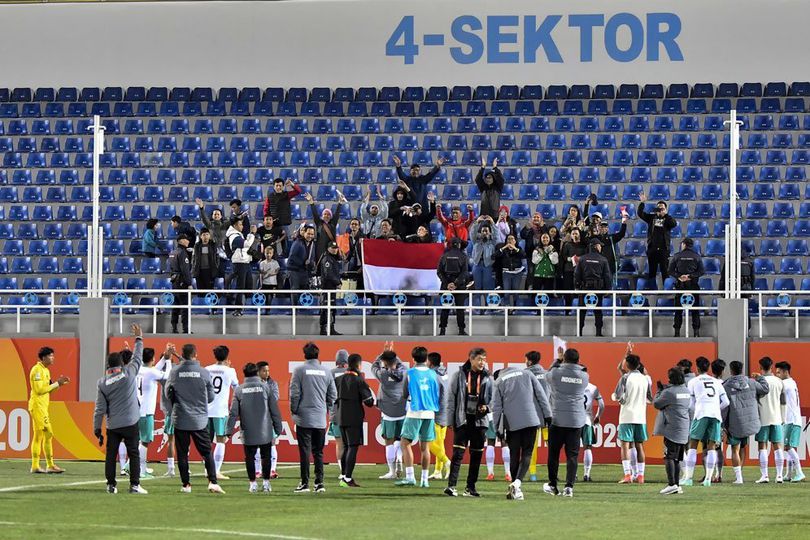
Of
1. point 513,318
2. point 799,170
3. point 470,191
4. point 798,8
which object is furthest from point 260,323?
point 798,8

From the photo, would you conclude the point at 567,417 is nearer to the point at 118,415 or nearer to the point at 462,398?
the point at 462,398

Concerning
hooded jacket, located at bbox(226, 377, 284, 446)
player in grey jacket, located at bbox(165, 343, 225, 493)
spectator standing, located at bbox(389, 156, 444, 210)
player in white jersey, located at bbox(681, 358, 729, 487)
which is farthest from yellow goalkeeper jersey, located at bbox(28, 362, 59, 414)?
player in white jersey, located at bbox(681, 358, 729, 487)

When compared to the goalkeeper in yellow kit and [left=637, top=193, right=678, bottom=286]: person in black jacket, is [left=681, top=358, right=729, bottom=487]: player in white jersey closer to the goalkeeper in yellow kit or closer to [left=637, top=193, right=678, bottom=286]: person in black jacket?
[left=637, top=193, right=678, bottom=286]: person in black jacket

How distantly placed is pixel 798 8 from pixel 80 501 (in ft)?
85.8

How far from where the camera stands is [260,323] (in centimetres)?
3027

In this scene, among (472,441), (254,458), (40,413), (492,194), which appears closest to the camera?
(472,441)

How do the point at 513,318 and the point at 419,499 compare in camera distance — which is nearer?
the point at 419,499

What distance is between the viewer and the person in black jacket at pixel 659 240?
98.0ft

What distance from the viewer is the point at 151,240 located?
33562 millimetres

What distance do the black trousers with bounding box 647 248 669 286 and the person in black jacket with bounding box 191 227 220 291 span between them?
8.68m

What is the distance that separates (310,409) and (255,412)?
0.80 m

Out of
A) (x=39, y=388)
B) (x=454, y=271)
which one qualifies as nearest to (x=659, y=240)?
(x=454, y=271)

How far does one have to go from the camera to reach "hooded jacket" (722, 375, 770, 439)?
23500 mm

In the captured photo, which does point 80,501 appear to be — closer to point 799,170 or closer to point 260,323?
point 260,323
